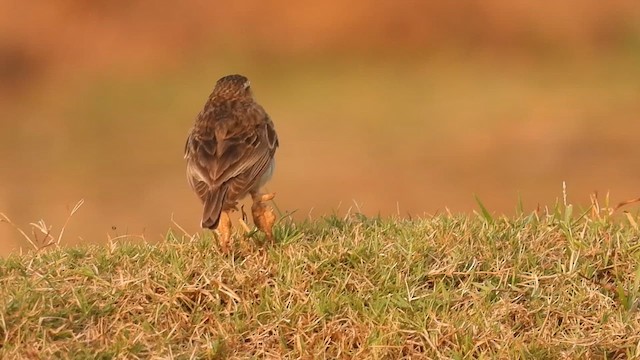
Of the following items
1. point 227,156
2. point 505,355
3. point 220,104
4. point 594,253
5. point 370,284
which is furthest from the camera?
point 220,104

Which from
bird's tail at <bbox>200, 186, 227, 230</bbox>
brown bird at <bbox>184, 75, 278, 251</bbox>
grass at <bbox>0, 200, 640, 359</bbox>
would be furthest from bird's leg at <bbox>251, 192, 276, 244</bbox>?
bird's tail at <bbox>200, 186, 227, 230</bbox>

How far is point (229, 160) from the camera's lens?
619cm

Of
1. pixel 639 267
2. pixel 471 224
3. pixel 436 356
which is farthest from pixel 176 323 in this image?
pixel 639 267

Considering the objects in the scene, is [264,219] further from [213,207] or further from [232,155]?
[232,155]

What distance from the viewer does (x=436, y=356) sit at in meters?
4.92

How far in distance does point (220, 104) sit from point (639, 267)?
2.89 metres

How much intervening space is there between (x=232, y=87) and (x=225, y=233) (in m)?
1.62

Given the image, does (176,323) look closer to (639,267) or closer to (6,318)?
(6,318)

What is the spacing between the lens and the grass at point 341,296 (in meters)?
4.97

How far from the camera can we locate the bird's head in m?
7.17

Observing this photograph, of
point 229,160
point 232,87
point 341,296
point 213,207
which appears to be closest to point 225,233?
point 213,207

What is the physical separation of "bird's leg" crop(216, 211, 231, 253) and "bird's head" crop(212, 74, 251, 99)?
142 cm

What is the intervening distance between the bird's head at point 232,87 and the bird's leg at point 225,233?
55.9 inches

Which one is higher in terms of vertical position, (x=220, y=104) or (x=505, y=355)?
(x=220, y=104)
